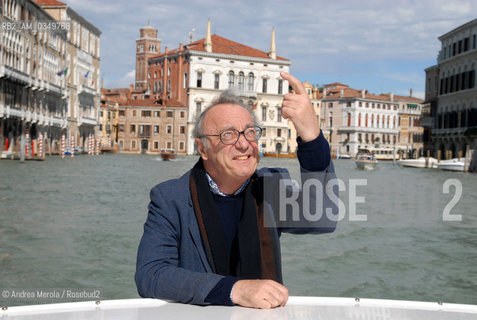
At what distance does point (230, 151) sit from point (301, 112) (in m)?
0.25

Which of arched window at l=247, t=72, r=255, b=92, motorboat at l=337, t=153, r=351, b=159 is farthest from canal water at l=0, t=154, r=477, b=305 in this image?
motorboat at l=337, t=153, r=351, b=159

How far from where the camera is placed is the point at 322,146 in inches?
62.0

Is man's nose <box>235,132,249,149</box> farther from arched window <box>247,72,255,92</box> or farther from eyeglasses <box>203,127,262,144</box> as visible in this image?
arched window <box>247,72,255,92</box>

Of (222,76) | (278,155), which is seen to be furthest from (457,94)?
(222,76)

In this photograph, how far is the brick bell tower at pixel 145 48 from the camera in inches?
3051

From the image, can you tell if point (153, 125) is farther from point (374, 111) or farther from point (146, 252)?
point (146, 252)

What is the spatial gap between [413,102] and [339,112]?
9243 millimetres

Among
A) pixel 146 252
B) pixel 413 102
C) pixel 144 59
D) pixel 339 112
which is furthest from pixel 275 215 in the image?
pixel 144 59

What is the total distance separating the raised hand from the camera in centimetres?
154

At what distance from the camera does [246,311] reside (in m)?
1.43

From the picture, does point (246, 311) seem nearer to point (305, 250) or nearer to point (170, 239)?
point (170, 239)

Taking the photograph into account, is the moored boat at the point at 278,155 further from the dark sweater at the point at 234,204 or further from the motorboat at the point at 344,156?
the dark sweater at the point at 234,204

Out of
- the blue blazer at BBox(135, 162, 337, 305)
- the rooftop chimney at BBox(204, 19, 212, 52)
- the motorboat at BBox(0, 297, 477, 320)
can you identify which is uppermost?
the rooftop chimney at BBox(204, 19, 212, 52)

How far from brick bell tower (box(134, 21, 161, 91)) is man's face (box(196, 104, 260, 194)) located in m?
76.4
